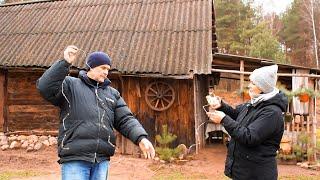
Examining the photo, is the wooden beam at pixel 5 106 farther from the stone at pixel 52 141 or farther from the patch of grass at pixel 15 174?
the patch of grass at pixel 15 174

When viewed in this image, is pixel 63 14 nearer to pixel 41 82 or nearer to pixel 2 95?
pixel 2 95

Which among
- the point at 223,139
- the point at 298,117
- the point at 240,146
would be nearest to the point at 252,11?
the point at 223,139

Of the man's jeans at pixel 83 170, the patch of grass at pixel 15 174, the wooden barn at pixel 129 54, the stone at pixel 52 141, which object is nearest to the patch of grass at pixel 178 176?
the wooden barn at pixel 129 54

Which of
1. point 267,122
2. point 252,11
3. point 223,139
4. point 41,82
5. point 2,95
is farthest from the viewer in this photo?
point 252,11

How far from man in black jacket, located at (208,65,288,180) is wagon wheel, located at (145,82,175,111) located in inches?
264

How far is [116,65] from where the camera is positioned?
1030 centimetres

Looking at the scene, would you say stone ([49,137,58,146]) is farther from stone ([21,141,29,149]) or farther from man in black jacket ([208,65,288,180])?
man in black jacket ([208,65,288,180])

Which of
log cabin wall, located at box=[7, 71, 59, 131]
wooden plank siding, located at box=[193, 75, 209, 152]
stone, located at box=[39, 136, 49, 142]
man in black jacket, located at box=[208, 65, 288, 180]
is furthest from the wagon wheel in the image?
man in black jacket, located at box=[208, 65, 288, 180]

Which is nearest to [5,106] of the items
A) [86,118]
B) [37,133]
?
[37,133]

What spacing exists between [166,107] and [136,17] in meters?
Answer: 3.29

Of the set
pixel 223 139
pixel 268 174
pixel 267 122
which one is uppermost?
pixel 267 122

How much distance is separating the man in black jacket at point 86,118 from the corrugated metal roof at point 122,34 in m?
6.28

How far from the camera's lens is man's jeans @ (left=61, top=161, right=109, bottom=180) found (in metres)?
3.15

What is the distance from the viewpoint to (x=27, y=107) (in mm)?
11633
